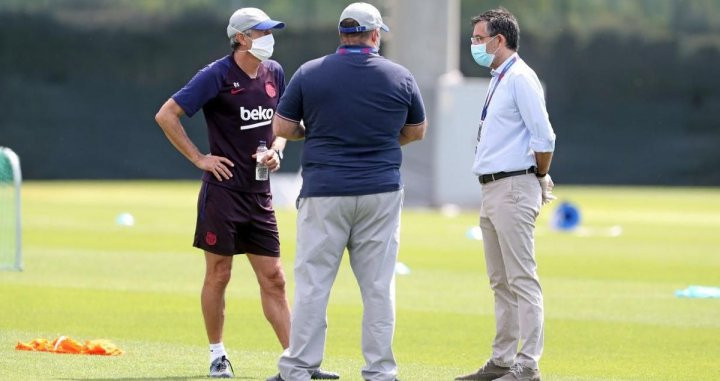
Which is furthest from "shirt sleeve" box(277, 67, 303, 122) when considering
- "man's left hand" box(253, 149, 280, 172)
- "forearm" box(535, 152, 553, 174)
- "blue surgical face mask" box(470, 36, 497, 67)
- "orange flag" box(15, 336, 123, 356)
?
"orange flag" box(15, 336, 123, 356)

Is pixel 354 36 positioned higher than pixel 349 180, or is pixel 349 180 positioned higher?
pixel 354 36

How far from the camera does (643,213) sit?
29344 millimetres

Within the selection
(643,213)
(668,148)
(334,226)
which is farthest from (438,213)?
(334,226)

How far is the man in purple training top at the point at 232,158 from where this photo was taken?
8984 mm

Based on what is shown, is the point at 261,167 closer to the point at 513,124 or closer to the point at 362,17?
the point at 362,17

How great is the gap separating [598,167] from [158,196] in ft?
43.0

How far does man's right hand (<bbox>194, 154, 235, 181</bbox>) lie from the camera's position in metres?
8.95

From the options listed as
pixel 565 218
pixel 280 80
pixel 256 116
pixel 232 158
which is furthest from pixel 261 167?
pixel 565 218

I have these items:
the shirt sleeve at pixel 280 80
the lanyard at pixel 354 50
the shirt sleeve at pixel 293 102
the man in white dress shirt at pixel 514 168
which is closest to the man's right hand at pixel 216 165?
the shirt sleeve at pixel 280 80

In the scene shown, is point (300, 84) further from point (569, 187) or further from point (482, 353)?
point (569, 187)

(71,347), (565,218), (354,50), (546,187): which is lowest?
(565,218)

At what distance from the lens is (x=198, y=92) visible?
8.93 metres

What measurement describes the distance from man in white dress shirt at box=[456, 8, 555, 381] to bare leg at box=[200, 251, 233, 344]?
1670mm

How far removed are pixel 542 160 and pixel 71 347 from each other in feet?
11.9
